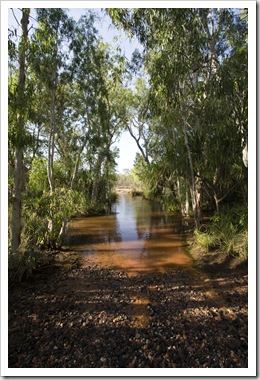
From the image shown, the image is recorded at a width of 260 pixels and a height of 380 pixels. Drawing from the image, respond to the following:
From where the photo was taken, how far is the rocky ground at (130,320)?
231cm

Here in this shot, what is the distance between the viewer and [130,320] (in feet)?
9.87

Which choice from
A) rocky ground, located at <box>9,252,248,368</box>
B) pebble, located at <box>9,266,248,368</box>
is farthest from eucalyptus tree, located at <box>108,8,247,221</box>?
pebble, located at <box>9,266,248,368</box>

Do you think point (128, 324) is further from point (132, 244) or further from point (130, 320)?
point (132, 244)

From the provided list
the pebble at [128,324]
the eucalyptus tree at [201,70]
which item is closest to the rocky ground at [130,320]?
the pebble at [128,324]

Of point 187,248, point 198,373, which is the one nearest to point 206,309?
point 198,373

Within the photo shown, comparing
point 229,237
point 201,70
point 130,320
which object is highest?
point 201,70

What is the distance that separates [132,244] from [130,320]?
4007mm

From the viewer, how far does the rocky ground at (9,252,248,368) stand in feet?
7.57

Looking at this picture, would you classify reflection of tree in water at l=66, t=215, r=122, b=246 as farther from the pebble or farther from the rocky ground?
the pebble

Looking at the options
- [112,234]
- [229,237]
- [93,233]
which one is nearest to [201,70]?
[229,237]

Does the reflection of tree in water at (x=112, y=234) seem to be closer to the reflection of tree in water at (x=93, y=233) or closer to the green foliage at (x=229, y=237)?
the reflection of tree in water at (x=93, y=233)
